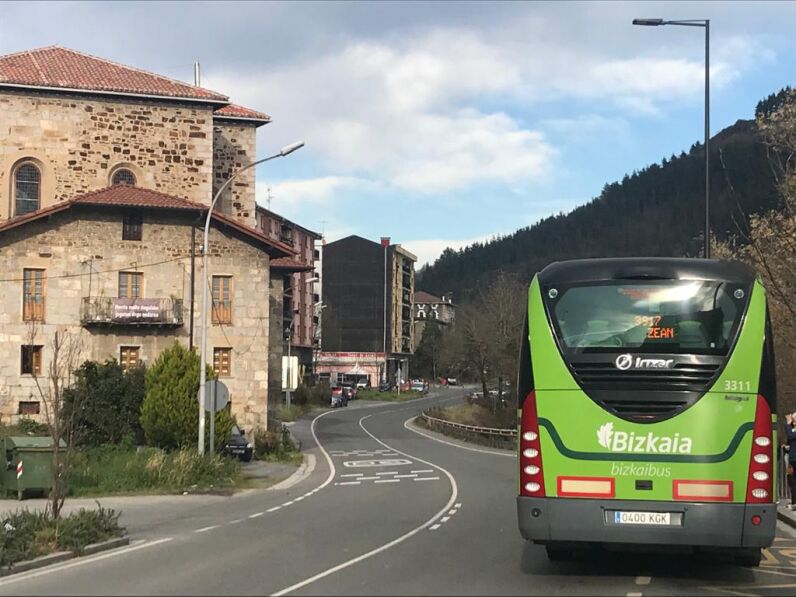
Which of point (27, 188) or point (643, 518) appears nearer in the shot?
point (643, 518)

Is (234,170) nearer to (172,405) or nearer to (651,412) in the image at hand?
(172,405)

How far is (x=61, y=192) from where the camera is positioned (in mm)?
40000

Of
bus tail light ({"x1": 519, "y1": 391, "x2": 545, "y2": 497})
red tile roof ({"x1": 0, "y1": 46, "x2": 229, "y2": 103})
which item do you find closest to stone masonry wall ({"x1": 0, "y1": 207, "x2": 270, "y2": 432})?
red tile roof ({"x1": 0, "y1": 46, "x2": 229, "y2": 103})

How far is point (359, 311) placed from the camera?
12775 cm

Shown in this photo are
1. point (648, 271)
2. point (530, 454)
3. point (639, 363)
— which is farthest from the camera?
point (648, 271)

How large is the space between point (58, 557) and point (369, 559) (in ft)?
13.4

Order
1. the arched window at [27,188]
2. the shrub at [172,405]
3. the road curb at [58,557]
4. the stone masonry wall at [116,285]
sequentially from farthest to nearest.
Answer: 1. the arched window at [27,188]
2. the stone masonry wall at [116,285]
3. the shrub at [172,405]
4. the road curb at [58,557]

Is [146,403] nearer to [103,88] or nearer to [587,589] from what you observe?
[103,88]

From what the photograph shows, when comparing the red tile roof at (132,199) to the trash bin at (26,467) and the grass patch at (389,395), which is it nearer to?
the trash bin at (26,467)

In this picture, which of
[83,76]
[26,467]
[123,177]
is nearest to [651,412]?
[26,467]

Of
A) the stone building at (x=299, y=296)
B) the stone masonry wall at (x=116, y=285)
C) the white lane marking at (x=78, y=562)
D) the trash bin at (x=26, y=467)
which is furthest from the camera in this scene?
the stone building at (x=299, y=296)

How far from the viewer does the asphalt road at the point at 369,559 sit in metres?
9.77

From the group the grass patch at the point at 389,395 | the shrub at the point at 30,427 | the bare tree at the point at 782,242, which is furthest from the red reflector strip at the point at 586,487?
the grass patch at the point at 389,395

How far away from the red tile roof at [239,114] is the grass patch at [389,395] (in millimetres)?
53726
